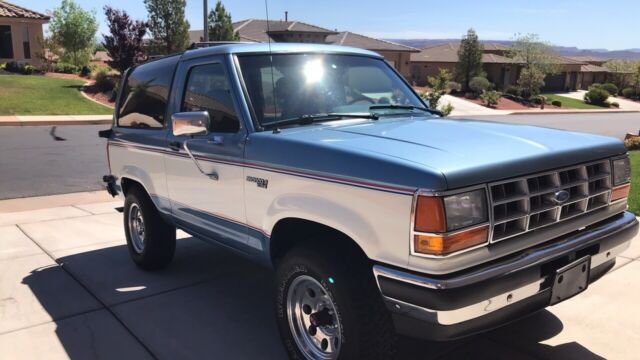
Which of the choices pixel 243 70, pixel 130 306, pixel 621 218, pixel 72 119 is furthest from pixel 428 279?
pixel 72 119

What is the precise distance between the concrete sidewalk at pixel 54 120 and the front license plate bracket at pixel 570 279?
19521 mm

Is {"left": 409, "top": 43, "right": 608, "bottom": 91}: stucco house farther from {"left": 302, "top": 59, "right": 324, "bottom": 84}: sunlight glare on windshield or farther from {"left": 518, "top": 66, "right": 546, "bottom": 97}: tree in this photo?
{"left": 302, "top": 59, "right": 324, "bottom": 84}: sunlight glare on windshield

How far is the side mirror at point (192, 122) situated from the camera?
143 inches

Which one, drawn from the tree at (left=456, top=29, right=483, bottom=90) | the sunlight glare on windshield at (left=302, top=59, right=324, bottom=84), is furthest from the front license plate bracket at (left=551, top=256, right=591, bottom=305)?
the tree at (left=456, top=29, right=483, bottom=90)

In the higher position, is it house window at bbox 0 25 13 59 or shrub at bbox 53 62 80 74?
house window at bbox 0 25 13 59

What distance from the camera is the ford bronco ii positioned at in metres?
2.65

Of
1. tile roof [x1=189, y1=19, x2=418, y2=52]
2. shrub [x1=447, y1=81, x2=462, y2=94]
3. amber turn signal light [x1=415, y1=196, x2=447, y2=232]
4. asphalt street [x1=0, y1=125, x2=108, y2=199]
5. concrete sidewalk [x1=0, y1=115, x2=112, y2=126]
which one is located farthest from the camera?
shrub [x1=447, y1=81, x2=462, y2=94]

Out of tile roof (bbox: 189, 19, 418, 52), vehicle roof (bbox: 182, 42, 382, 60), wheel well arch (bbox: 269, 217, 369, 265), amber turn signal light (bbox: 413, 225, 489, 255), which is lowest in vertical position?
wheel well arch (bbox: 269, 217, 369, 265)

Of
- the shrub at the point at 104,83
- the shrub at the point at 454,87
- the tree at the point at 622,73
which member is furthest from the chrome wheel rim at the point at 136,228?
the tree at the point at 622,73

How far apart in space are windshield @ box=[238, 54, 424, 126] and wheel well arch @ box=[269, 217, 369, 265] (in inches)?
28.6

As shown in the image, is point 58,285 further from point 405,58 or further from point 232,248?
point 405,58

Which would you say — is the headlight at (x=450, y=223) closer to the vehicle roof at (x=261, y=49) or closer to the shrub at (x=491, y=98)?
the vehicle roof at (x=261, y=49)

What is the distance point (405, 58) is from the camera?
159 feet

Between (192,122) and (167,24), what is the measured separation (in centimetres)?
2748
